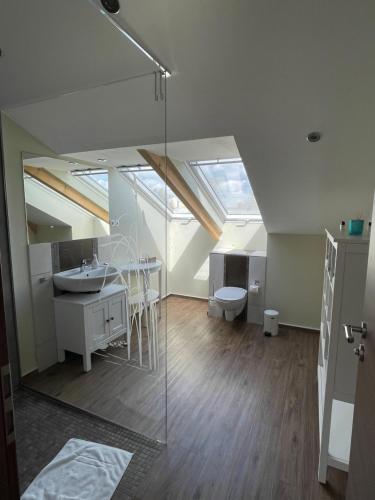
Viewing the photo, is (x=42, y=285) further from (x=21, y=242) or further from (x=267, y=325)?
(x=267, y=325)

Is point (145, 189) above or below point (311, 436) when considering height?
A: above

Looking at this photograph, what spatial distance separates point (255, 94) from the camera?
5.45 ft

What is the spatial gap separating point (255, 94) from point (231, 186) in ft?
6.43

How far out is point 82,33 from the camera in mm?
1390

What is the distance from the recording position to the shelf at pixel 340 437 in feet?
5.26

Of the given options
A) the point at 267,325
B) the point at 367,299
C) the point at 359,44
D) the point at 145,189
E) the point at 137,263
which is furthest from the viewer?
the point at 267,325

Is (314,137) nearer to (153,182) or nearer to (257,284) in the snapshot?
(153,182)

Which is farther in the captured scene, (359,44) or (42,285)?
Answer: (42,285)

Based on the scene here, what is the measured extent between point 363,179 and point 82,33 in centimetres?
219

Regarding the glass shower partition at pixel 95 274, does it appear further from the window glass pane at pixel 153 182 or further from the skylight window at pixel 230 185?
the skylight window at pixel 230 185

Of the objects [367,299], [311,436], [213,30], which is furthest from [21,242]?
[311,436]

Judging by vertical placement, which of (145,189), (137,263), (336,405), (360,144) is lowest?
(336,405)

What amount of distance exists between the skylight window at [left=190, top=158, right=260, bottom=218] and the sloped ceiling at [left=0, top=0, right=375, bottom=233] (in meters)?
0.71

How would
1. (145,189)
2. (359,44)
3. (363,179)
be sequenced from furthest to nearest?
(145,189) < (363,179) < (359,44)
